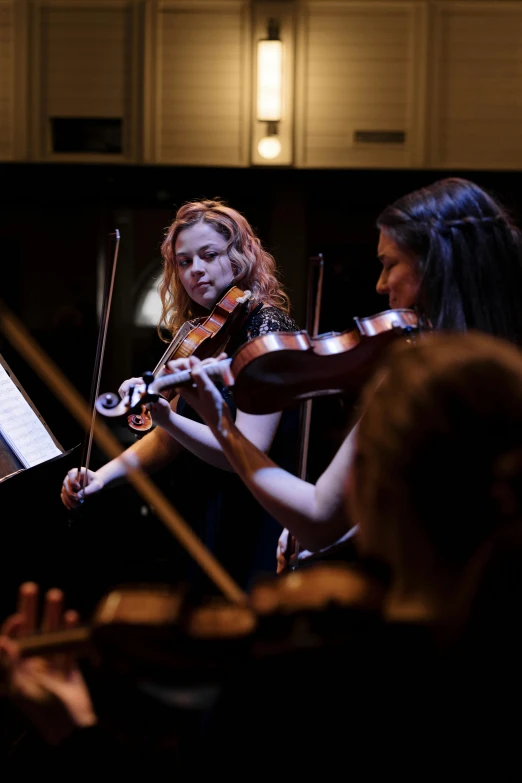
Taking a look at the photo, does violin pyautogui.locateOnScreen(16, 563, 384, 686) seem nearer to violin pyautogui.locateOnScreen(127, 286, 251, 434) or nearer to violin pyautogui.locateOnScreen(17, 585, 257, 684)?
violin pyautogui.locateOnScreen(17, 585, 257, 684)

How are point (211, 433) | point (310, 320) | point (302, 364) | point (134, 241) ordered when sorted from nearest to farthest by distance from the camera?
point (302, 364) → point (211, 433) → point (310, 320) → point (134, 241)

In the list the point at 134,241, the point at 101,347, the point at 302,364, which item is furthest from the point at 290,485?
the point at 134,241

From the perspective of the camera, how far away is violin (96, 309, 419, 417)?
154cm

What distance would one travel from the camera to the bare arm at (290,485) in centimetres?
141

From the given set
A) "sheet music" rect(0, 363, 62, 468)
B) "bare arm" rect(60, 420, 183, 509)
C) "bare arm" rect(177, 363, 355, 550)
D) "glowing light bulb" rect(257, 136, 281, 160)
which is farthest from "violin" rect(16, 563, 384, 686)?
"glowing light bulb" rect(257, 136, 281, 160)

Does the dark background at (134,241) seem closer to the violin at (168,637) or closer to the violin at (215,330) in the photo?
the violin at (215,330)

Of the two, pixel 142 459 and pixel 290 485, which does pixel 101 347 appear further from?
pixel 290 485

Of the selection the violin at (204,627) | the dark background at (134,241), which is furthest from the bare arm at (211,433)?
the dark background at (134,241)

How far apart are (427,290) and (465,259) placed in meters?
0.08

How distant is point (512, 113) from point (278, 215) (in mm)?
1040

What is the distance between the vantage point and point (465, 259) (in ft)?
4.83

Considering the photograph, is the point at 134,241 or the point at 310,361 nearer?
the point at 310,361

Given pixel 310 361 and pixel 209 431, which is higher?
pixel 310 361

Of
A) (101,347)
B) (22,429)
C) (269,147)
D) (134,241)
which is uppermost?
(269,147)
